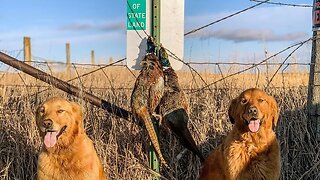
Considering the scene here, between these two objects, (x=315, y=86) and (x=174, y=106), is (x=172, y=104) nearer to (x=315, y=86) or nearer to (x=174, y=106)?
(x=174, y=106)

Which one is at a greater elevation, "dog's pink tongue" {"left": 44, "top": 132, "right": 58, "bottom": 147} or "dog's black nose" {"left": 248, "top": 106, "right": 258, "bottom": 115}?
"dog's black nose" {"left": 248, "top": 106, "right": 258, "bottom": 115}

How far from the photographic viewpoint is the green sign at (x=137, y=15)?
528 centimetres

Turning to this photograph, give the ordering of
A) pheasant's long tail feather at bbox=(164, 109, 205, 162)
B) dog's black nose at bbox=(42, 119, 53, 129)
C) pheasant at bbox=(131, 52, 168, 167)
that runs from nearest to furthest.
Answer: dog's black nose at bbox=(42, 119, 53, 129) → pheasant at bbox=(131, 52, 168, 167) → pheasant's long tail feather at bbox=(164, 109, 205, 162)

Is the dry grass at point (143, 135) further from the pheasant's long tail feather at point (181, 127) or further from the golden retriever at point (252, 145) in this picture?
the golden retriever at point (252, 145)

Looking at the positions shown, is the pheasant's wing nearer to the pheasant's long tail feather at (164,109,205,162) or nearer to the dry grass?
the pheasant's long tail feather at (164,109,205,162)

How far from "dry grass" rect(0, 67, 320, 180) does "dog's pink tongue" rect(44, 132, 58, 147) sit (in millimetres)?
1133

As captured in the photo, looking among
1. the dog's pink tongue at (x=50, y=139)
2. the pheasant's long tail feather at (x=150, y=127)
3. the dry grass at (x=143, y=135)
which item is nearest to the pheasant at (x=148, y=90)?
the pheasant's long tail feather at (x=150, y=127)

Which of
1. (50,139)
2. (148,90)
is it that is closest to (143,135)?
(148,90)

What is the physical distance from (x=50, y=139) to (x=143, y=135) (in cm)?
148

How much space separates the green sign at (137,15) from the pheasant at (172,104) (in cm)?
36

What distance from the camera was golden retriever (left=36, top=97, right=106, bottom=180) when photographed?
4.44m

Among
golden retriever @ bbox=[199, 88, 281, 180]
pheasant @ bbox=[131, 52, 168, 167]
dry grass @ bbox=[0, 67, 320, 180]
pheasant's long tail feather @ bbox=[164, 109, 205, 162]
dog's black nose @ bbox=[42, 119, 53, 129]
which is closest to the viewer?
dog's black nose @ bbox=[42, 119, 53, 129]

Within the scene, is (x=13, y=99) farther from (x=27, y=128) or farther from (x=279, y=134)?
(x=279, y=134)

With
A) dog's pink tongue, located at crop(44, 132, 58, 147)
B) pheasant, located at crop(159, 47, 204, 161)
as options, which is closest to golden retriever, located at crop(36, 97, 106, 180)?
dog's pink tongue, located at crop(44, 132, 58, 147)
